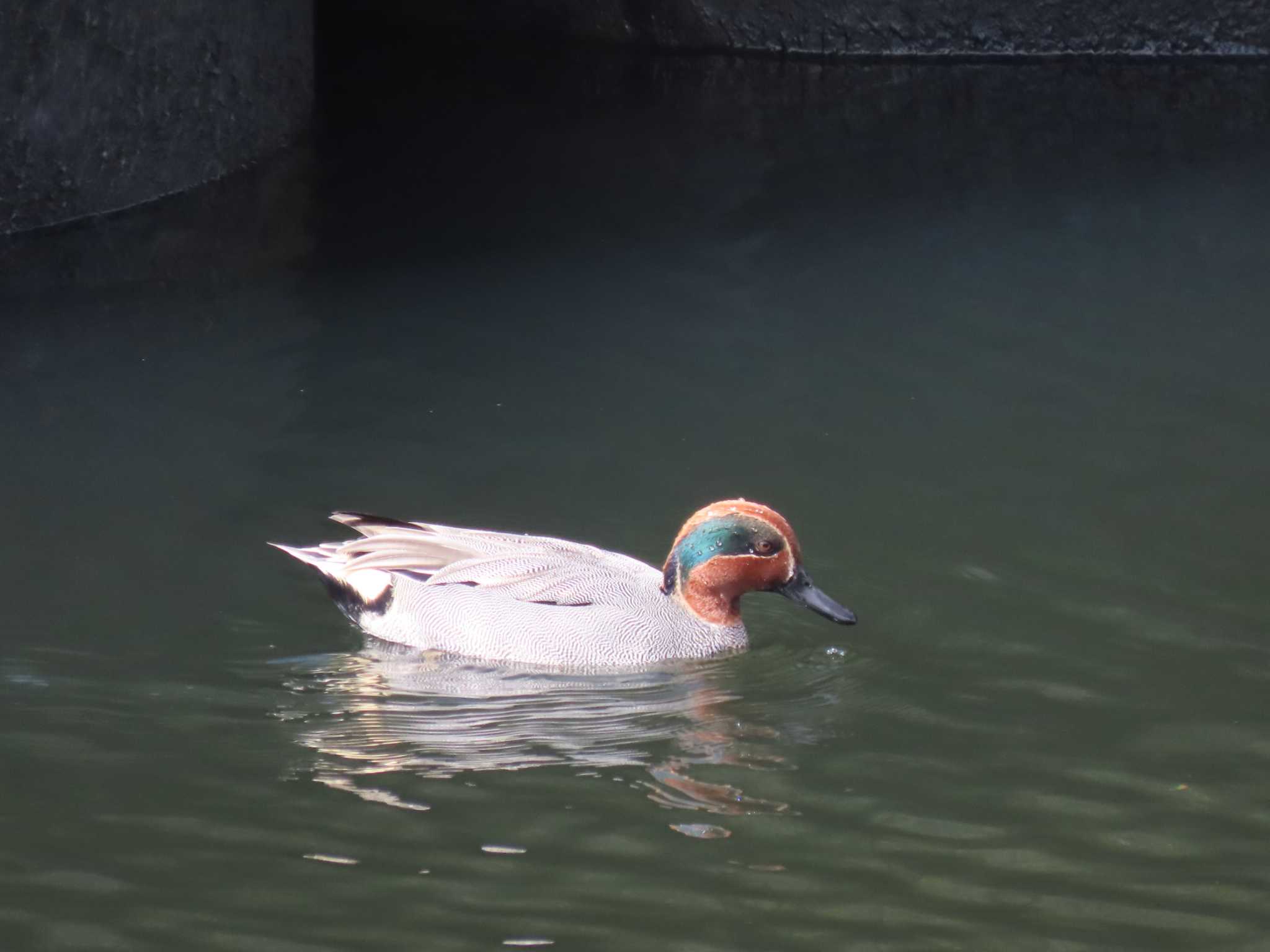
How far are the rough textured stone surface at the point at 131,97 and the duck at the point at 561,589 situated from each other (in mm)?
4864

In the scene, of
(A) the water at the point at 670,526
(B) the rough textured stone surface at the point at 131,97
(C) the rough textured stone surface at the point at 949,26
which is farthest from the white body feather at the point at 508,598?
(C) the rough textured stone surface at the point at 949,26

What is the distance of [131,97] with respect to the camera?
1006cm

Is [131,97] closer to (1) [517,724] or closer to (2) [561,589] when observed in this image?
(2) [561,589]

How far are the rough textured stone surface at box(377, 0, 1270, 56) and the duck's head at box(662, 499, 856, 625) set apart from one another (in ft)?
30.6

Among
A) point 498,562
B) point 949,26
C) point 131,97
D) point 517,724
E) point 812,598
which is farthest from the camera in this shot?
point 949,26

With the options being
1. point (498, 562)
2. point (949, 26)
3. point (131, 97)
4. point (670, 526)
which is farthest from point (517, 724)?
point (949, 26)

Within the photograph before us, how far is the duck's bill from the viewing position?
17.3 ft

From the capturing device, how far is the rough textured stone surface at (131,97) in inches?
371

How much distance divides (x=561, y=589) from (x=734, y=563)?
543 millimetres

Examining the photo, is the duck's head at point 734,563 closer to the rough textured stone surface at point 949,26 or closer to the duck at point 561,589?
the duck at point 561,589

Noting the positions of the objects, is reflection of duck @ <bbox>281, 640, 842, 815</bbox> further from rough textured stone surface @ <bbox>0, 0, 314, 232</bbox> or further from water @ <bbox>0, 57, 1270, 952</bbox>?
rough textured stone surface @ <bbox>0, 0, 314, 232</bbox>

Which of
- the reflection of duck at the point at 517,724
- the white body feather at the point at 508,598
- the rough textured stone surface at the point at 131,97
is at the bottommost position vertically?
the reflection of duck at the point at 517,724

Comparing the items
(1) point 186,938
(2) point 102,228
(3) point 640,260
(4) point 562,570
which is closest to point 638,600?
(4) point 562,570

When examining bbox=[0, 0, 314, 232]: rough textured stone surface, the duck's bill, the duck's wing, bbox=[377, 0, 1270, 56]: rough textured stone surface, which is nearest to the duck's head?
the duck's bill
